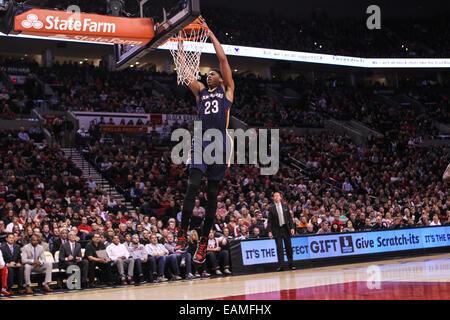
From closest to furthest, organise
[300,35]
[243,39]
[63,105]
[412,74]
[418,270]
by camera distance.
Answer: [418,270]
[63,105]
[243,39]
[300,35]
[412,74]

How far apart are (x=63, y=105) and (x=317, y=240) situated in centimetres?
1569

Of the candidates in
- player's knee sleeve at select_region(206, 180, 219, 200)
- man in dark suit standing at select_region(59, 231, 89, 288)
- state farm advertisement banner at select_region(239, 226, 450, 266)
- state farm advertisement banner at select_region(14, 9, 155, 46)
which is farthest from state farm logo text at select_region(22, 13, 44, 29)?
state farm advertisement banner at select_region(239, 226, 450, 266)

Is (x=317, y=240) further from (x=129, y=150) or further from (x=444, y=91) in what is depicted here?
(x=444, y=91)

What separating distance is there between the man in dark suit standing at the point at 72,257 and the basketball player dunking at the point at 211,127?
6635mm

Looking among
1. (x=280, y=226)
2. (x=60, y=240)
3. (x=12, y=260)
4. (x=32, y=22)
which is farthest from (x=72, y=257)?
(x=32, y=22)

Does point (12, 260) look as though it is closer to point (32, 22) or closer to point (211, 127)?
point (32, 22)

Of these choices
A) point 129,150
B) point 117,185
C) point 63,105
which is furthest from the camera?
point 63,105

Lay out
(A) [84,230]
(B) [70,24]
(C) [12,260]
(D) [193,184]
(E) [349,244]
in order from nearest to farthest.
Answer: (D) [193,184] < (B) [70,24] < (C) [12,260] < (A) [84,230] < (E) [349,244]

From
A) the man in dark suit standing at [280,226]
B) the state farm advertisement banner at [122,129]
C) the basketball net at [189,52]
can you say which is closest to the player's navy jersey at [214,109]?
the basketball net at [189,52]

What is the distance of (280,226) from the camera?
559 inches

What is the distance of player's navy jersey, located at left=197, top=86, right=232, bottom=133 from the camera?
659 centimetres

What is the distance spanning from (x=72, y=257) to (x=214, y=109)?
7.43 meters
